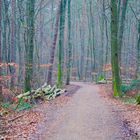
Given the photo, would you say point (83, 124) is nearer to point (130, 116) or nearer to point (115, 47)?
point (130, 116)

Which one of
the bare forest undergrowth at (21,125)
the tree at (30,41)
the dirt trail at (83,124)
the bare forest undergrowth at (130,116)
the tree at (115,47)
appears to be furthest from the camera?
the tree at (30,41)

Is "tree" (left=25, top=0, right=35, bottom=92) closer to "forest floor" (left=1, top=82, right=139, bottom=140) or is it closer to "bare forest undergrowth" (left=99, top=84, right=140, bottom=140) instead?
"forest floor" (left=1, top=82, right=139, bottom=140)

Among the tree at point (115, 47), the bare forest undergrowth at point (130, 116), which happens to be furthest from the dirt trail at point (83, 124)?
the tree at point (115, 47)

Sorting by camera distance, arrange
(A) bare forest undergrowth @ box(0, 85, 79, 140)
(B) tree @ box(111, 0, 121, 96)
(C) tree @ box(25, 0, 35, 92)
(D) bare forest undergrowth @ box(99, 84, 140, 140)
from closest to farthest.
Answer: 1. (D) bare forest undergrowth @ box(99, 84, 140, 140)
2. (A) bare forest undergrowth @ box(0, 85, 79, 140)
3. (B) tree @ box(111, 0, 121, 96)
4. (C) tree @ box(25, 0, 35, 92)

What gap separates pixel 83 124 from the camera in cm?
1090

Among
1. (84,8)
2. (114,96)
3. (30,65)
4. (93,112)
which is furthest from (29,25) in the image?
(84,8)

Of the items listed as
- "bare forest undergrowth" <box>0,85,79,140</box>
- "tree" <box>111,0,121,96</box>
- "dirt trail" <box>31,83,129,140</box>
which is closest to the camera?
"dirt trail" <box>31,83,129,140</box>

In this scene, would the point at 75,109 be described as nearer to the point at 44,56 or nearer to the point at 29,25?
the point at 29,25

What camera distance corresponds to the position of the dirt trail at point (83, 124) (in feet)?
30.9

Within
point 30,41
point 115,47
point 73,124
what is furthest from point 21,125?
point 115,47

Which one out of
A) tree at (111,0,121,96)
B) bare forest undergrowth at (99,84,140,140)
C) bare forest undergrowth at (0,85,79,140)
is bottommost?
bare forest undergrowth at (0,85,79,140)

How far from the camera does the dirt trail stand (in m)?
9.41

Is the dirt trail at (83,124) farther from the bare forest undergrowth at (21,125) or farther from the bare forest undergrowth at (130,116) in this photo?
the bare forest undergrowth at (21,125)

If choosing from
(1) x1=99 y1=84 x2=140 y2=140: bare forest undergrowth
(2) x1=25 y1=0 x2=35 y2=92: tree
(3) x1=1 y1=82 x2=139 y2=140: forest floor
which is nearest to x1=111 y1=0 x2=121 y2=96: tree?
(1) x1=99 y1=84 x2=140 y2=140: bare forest undergrowth
